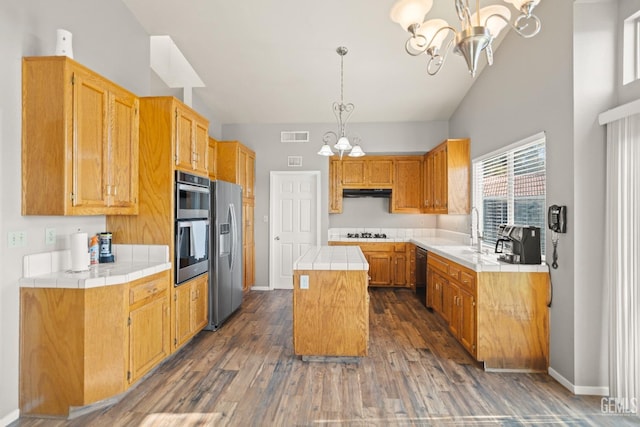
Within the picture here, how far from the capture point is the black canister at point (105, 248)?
299 centimetres

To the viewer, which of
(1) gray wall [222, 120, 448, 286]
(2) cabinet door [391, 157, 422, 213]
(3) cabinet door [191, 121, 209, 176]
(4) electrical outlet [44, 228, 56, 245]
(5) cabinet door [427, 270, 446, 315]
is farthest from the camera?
(2) cabinet door [391, 157, 422, 213]

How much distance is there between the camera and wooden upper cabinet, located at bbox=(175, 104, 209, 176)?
3275mm

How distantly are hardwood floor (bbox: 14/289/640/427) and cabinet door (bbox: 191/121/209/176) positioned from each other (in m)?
1.86

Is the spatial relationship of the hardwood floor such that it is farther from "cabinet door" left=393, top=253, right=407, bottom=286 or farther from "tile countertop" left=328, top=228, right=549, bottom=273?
"cabinet door" left=393, top=253, right=407, bottom=286

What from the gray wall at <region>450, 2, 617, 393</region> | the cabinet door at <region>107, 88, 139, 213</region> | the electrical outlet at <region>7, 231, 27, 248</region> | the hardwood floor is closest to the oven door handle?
the cabinet door at <region>107, 88, 139, 213</region>

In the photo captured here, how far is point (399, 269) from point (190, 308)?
3717mm

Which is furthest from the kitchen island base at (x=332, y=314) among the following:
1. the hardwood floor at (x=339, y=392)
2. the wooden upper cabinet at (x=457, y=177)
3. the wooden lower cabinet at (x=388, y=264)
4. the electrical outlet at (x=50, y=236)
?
the wooden lower cabinet at (x=388, y=264)

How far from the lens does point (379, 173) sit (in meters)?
6.24

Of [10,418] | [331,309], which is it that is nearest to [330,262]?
[331,309]

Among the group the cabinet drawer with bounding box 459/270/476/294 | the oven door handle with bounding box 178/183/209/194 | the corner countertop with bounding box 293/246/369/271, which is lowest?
the cabinet drawer with bounding box 459/270/476/294

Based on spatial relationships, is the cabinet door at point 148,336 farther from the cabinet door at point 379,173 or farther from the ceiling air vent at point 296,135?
the cabinet door at point 379,173

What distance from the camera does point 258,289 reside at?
596 cm

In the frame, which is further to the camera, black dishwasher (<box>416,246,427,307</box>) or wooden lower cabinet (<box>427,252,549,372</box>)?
black dishwasher (<box>416,246,427,307</box>)

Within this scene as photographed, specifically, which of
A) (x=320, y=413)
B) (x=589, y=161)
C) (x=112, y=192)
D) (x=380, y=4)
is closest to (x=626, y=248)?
(x=589, y=161)
